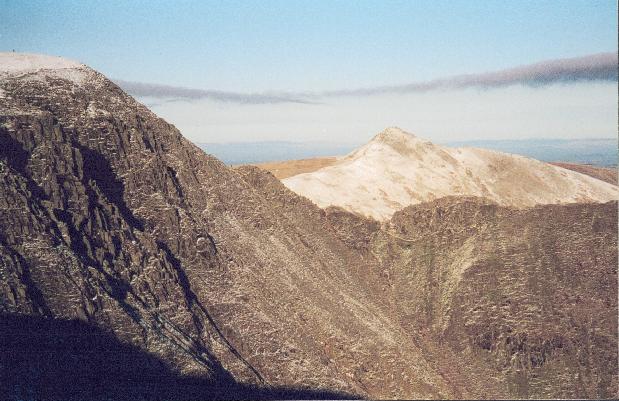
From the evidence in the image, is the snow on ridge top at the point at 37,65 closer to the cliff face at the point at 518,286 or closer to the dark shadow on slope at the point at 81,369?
the dark shadow on slope at the point at 81,369

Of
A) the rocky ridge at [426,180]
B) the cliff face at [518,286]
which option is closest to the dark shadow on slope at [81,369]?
the cliff face at [518,286]

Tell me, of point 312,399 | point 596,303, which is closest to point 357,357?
point 312,399

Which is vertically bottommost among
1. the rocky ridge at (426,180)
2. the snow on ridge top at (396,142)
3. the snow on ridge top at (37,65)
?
the rocky ridge at (426,180)

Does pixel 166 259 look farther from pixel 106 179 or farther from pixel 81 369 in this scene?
pixel 81 369

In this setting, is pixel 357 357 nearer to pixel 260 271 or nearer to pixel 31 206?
pixel 260 271

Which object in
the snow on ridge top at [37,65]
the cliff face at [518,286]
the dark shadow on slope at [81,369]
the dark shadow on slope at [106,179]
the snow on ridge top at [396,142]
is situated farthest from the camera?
the snow on ridge top at [396,142]

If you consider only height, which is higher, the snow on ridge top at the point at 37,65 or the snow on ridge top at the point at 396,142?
the snow on ridge top at the point at 37,65

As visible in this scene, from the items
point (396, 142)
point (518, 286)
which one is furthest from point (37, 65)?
point (396, 142)
